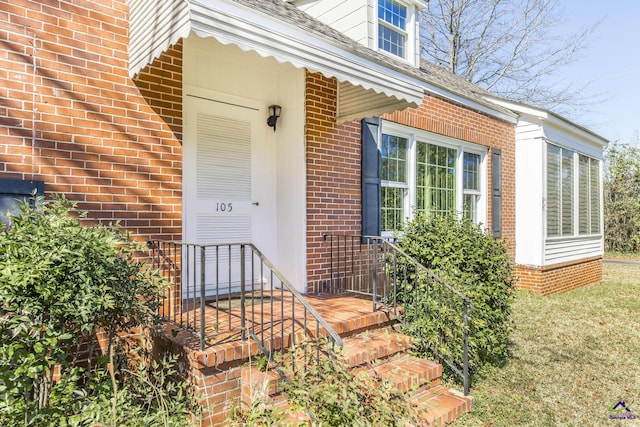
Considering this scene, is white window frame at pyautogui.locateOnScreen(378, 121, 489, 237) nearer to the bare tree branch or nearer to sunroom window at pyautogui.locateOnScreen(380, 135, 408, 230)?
sunroom window at pyautogui.locateOnScreen(380, 135, 408, 230)

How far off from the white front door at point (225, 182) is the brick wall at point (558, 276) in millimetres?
5899

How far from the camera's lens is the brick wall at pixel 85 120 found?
A: 120 inches

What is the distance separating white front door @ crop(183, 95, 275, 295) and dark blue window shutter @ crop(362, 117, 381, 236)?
51.3 inches

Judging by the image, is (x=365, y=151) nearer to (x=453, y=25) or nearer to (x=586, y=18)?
(x=453, y=25)

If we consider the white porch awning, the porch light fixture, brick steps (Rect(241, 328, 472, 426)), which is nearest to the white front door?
the porch light fixture

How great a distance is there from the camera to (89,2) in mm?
3381

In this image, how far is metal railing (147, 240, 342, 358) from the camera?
2.88 m

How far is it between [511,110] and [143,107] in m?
7.96

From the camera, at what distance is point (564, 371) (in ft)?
14.5

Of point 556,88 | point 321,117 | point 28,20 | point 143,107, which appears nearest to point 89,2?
point 28,20

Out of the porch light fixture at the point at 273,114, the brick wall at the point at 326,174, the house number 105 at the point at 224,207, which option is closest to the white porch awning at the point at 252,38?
the brick wall at the point at 326,174

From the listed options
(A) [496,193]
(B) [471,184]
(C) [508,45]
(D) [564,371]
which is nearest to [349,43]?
(D) [564,371]

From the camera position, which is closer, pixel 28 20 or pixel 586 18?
pixel 28 20

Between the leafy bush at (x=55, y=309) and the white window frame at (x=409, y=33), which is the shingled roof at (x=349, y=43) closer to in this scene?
the white window frame at (x=409, y=33)
